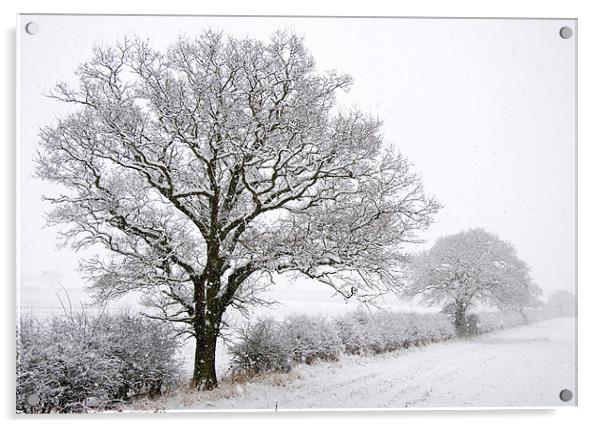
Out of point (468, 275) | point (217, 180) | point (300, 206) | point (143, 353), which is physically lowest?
point (143, 353)

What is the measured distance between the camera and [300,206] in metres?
5.67

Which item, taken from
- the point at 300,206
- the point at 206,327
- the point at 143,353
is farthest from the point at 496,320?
the point at 143,353

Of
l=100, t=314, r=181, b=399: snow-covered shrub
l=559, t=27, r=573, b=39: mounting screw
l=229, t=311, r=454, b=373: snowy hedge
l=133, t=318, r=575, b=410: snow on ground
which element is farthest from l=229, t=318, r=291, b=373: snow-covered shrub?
l=559, t=27, r=573, b=39: mounting screw

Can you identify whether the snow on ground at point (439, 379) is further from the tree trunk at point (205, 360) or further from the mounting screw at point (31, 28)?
the mounting screw at point (31, 28)

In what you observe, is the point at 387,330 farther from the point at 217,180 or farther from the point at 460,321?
the point at 217,180

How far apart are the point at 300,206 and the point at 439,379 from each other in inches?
84.0

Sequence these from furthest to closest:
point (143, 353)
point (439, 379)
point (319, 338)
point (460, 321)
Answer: point (460, 321) → point (319, 338) → point (439, 379) → point (143, 353)

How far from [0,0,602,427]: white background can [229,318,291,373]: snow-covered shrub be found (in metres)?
0.46

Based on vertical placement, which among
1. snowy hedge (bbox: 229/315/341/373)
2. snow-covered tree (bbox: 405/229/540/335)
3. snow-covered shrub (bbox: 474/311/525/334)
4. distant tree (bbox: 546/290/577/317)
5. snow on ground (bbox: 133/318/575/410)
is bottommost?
snow on ground (bbox: 133/318/575/410)

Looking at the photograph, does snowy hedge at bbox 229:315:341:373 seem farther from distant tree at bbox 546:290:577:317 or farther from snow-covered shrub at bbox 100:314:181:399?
→ distant tree at bbox 546:290:577:317

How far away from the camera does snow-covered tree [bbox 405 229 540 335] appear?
5.68 meters
